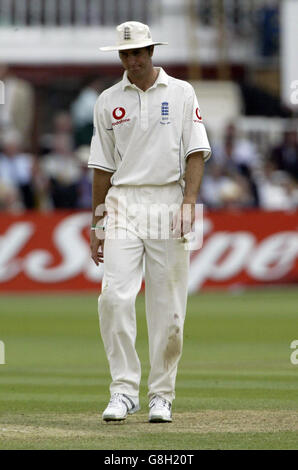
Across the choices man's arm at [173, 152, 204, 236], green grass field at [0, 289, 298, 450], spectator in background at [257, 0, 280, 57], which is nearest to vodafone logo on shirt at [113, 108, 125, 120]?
man's arm at [173, 152, 204, 236]

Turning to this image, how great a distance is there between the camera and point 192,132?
833 cm

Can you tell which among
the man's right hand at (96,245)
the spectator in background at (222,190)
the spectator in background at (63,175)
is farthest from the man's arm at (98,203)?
the spectator in background at (222,190)

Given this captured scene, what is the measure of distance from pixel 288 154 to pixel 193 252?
4519 mm

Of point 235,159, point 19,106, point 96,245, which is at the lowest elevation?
point 96,245

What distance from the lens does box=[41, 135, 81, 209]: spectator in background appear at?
67.9 feet

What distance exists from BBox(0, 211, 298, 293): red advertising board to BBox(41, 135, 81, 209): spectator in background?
0.92 meters

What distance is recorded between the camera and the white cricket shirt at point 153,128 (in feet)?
27.2

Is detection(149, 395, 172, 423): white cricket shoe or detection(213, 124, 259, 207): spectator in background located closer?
detection(149, 395, 172, 423): white cricket shoe

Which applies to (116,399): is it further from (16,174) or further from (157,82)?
(16,174)

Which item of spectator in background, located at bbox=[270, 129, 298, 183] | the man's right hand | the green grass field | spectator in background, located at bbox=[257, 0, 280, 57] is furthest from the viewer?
spectator in background, located at bbox=[257, 0, 280, 57]

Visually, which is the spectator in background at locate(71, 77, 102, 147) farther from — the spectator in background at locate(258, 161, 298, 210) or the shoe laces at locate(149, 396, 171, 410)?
the shoe laces at locate(149, 396, 171, 410)
